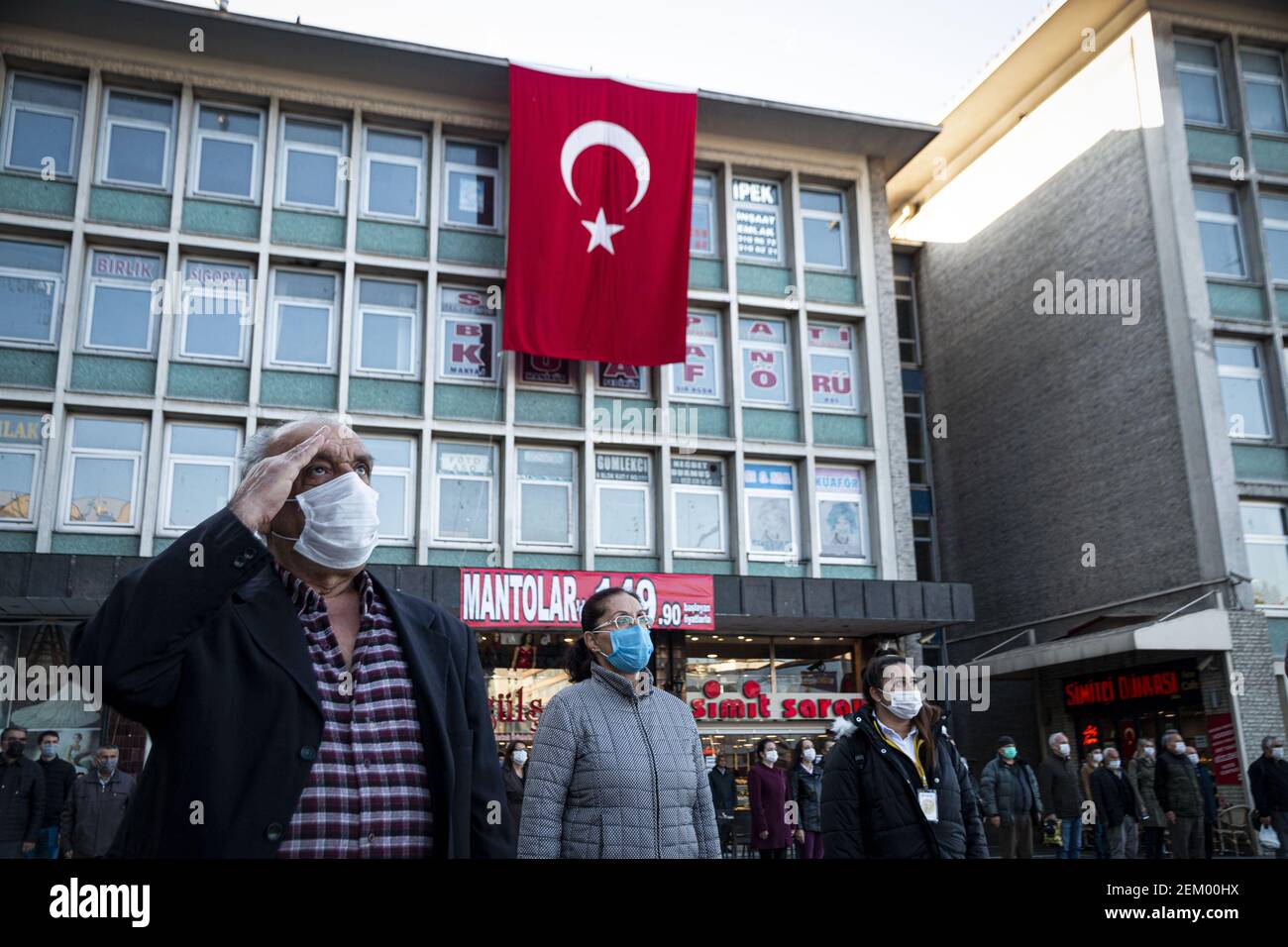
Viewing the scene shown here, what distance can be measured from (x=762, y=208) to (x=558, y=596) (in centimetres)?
1096

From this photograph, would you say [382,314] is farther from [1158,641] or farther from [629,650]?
[629,650]

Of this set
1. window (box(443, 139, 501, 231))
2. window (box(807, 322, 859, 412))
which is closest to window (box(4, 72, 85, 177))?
window (box(443, 139, 501, 231))

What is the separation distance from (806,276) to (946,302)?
881 centimetres

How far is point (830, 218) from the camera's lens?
88.7 feet

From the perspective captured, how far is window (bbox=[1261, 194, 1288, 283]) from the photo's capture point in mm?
25672

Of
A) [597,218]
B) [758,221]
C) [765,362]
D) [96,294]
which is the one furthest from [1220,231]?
[96,294]

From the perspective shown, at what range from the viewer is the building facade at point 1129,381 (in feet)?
76.4

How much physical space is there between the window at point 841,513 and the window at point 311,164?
11.8 m

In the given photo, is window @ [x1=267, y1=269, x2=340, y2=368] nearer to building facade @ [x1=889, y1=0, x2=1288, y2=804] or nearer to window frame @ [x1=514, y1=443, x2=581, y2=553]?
window frame @ [x1=514, y1=443, x2=581, y2=553]

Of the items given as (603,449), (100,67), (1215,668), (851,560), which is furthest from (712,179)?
(1215,668)

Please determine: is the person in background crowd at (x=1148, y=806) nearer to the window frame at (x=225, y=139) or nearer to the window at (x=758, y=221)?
the window at (x=758, y=221)

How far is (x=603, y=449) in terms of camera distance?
24.0 meters

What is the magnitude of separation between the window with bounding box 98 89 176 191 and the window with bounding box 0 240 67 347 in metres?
Result: 1.87

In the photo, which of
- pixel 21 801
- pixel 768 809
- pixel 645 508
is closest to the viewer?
pixel 21 801
